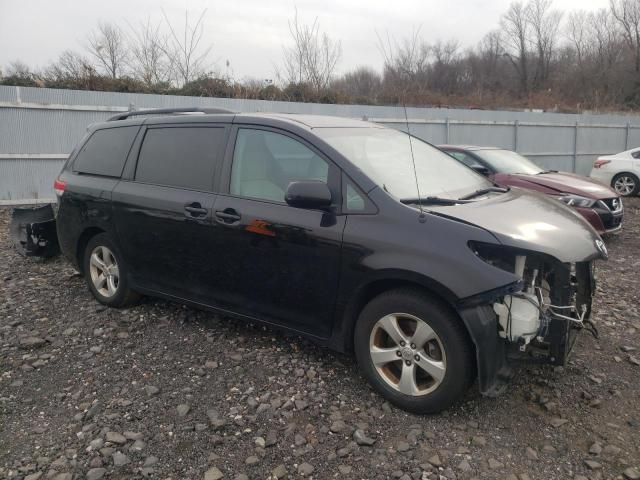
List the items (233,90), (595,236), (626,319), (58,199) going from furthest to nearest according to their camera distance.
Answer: (233,90)
(58,199)
(626,319)
(595,236)

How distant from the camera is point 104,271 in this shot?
4.72 m

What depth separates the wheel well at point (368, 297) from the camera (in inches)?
116

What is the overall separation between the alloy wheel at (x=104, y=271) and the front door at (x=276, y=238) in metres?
1.34

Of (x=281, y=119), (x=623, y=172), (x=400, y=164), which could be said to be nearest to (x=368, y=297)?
(x=400, y=164)

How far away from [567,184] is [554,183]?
0.19m

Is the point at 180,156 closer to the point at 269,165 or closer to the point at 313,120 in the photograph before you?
the point at 269,165

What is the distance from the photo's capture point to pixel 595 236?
3.43m

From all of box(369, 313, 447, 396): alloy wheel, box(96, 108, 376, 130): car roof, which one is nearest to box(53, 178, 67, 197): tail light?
box(96, 108, 376, 130): car roof

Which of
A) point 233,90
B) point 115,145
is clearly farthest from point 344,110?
point 115,145

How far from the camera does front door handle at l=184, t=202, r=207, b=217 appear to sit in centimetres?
381

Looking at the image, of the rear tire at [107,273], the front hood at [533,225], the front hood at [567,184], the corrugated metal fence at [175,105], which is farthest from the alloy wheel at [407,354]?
the corrugated metal fence at [175,105]

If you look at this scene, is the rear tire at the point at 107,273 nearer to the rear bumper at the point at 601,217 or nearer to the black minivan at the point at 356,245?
the black minivan at the point at 356,245

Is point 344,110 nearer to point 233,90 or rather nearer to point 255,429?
point 233,90

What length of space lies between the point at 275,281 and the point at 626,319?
3116 mm
